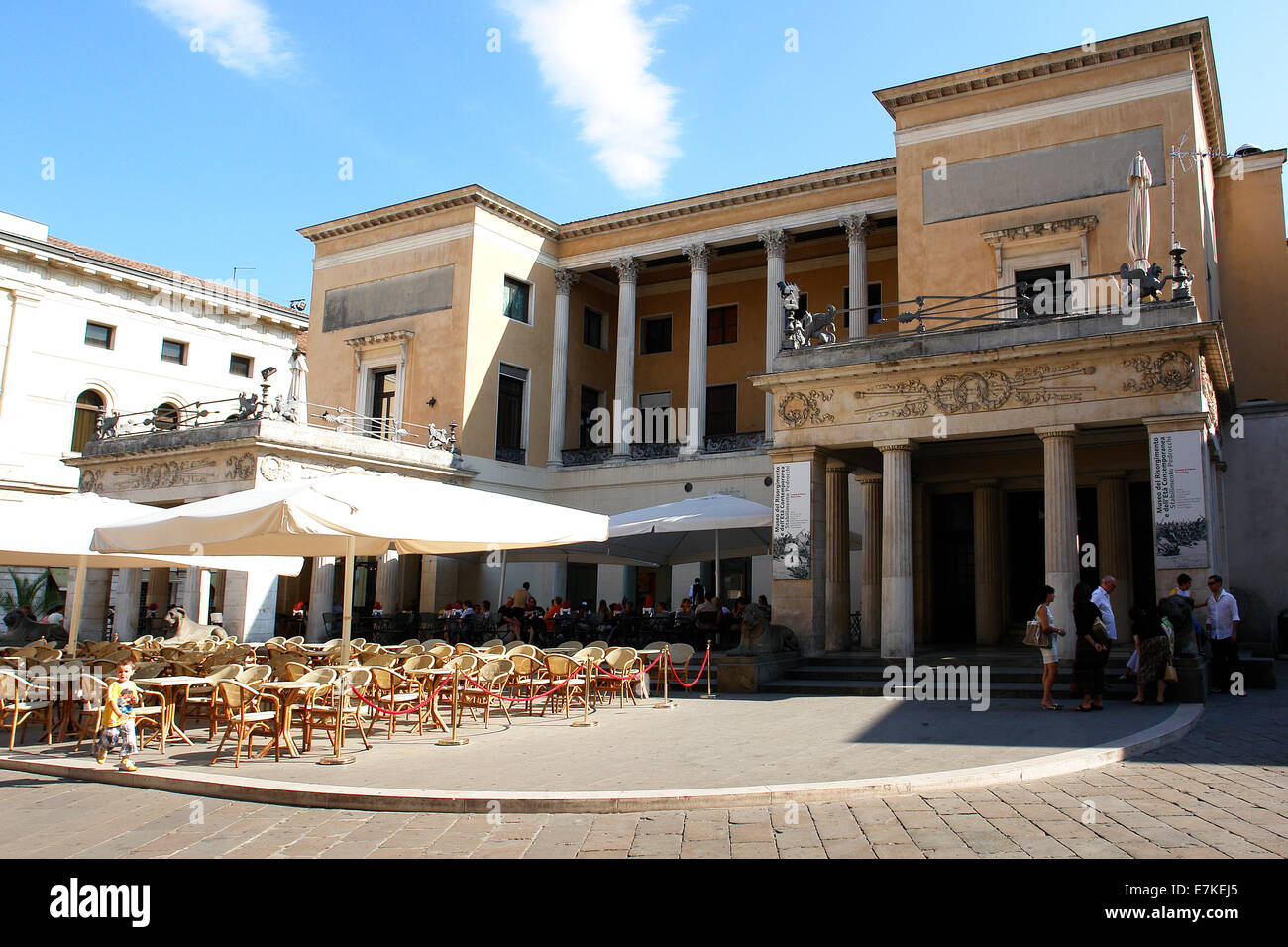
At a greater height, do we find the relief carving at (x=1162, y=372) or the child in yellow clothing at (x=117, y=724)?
the relief carving at (x=1162, y=372)

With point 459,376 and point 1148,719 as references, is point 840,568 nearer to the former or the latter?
point 1148,719

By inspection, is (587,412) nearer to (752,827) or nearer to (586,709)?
(586,709)

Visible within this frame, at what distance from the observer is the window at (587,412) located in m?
33.1

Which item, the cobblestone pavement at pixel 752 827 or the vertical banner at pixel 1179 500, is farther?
the vertical banner at pixel 1179 500

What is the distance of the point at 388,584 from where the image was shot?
2555cm

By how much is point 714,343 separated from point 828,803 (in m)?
26.5

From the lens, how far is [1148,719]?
10523 millimetres

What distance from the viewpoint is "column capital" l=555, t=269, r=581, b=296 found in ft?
106

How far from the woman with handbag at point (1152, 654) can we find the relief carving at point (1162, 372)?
3.67m

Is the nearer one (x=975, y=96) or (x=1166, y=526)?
(x=1166, y=526)

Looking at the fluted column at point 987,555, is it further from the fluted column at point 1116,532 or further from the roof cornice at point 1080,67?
the roof cornice at point 1080,67

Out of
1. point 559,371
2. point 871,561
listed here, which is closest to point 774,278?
point 559,371

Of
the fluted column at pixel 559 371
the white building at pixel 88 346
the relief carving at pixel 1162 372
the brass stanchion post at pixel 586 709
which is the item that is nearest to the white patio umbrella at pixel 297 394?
the fluted column at pixel 559 371
